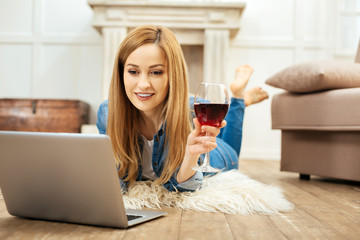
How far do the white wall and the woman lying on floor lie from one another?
2600mm

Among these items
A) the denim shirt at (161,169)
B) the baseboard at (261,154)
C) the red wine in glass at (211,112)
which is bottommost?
the baseboard at (261,154)

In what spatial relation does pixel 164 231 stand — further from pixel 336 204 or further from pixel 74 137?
pixel 336 204

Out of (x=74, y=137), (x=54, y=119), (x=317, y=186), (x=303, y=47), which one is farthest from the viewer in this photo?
(x=303, y=47)

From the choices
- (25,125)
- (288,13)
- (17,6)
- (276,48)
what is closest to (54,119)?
(25,125)

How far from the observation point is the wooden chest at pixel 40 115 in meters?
3.52

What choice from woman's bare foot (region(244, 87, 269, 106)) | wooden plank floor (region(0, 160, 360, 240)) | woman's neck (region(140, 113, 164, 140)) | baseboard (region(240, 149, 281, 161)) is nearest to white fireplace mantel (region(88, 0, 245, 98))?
baseboard (region(240, 149, 281, 161))

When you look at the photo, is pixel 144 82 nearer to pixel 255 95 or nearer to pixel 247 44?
pixel 255 95

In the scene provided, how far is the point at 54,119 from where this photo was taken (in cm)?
353

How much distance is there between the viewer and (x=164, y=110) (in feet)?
4.60

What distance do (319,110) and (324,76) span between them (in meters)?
0.19

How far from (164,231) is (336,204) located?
77 cm

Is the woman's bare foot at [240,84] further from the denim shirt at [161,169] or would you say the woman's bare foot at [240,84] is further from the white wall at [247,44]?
the white wall at [247,44]

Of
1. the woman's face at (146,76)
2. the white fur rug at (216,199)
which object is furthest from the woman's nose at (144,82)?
the white fur rug at (216,199)

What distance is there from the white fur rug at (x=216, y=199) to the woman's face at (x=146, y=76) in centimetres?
29
